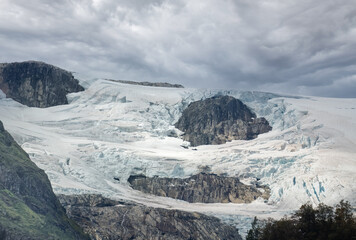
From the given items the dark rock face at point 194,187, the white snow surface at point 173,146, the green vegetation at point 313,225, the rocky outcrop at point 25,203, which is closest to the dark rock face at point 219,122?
the white snow surface at point 173,146

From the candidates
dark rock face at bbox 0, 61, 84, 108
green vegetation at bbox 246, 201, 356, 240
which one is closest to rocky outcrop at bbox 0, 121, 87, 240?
green vegetation at bbox 246, 201, 356, 240

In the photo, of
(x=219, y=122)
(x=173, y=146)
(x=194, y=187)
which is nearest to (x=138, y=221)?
(x=194, y=187)

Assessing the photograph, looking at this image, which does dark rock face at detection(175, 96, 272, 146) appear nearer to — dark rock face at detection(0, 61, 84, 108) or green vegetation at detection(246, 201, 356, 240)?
dark rock face at detection(0, 61, 84, 108)

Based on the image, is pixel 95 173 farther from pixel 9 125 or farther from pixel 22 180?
pixel 22 180

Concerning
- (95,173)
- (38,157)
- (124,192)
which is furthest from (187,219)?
(38,157)

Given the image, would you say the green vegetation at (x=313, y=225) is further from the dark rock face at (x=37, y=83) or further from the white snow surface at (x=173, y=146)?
the dark rock face at (x=37, y=83)

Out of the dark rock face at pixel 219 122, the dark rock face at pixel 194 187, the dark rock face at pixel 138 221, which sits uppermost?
the dark rock face at pixel 219 122
